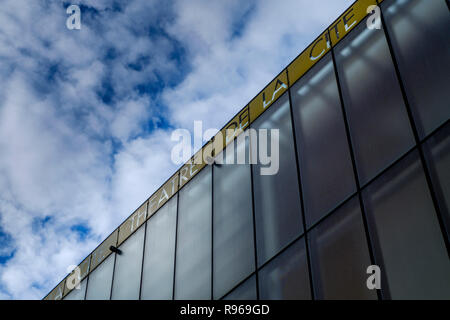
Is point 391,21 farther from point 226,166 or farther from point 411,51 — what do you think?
point 226,166

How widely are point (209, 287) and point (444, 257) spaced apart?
7442 mm

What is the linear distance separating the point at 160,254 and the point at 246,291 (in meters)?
5.25

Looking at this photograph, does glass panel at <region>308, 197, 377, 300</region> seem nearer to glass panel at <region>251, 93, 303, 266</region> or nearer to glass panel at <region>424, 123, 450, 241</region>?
glass panel at <region>251, 93, 303, 266</region>

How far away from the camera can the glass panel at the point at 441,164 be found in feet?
27.8

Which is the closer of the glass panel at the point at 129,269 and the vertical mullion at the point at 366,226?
the vertical mullion at the point at 366,226

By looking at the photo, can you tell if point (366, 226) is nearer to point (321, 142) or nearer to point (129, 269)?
point (321, 142)

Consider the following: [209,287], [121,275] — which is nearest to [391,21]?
[209,287]

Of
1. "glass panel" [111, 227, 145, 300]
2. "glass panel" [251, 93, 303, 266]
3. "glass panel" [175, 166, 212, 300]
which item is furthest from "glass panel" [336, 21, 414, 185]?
"glass panel" [111, 227, 145, 300]

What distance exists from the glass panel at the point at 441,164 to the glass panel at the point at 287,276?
352cm

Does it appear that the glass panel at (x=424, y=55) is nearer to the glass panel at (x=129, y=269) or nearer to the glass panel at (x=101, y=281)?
the glass panel at (x=129, y=269)

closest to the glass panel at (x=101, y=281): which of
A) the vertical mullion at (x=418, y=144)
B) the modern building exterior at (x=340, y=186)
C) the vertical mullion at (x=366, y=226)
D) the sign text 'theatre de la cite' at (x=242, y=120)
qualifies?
the sign text 'theatre de la cite' at (x=242, y=120)

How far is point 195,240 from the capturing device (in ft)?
51.1

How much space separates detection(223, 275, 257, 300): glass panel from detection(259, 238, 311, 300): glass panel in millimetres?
276

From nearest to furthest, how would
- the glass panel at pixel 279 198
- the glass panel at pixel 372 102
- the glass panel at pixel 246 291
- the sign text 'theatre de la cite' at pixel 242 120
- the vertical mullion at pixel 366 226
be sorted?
the vertical mullion at pixel 366 226 < the glass panel at pixel 372 102 < the glass panel at pixel 279 198 < the glass panel at pixel 246 291 < the sign text 'theatre de la cite' at pixel 242 120
